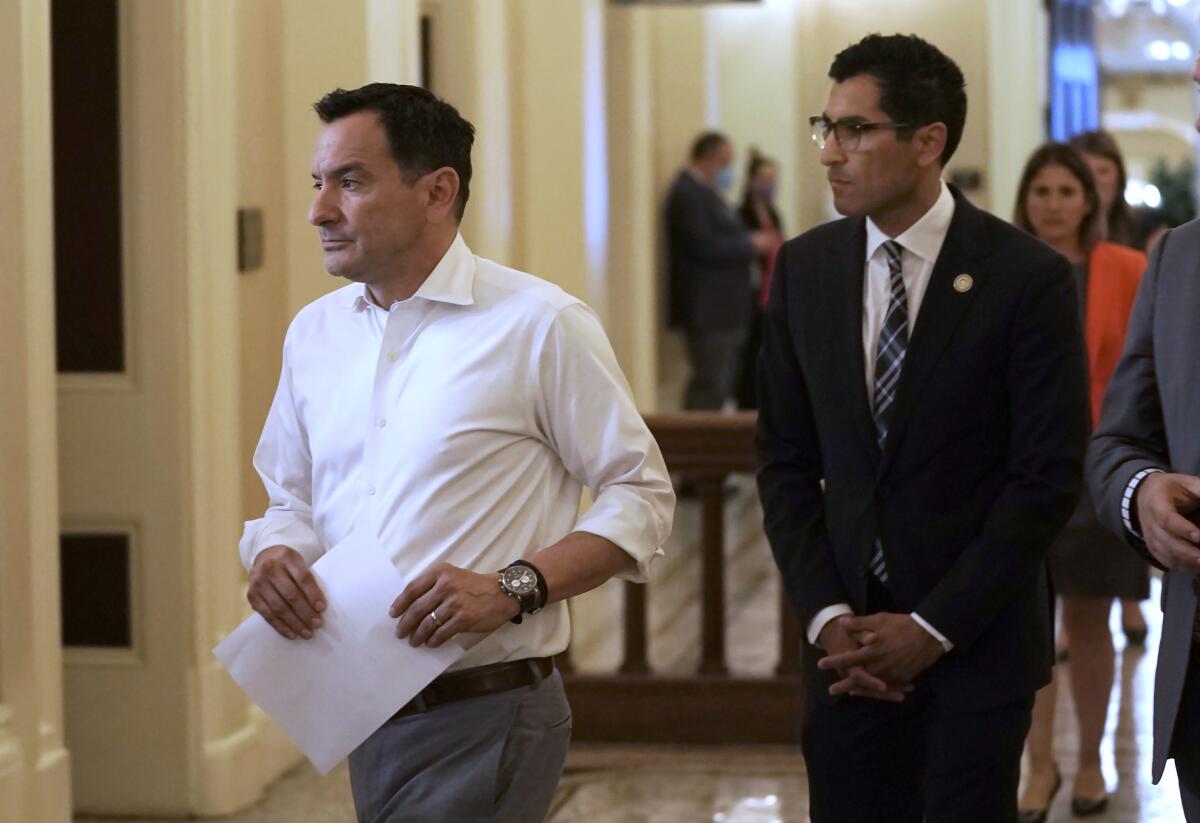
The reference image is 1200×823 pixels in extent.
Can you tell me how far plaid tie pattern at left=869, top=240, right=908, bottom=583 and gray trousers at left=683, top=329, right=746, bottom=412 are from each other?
8.41m

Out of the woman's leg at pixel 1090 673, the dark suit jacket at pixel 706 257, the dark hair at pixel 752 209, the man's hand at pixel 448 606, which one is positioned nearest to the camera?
the man's hand at pixel 448 606

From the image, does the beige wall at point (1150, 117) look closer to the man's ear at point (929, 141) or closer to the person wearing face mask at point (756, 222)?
the person wearing face mask at point (756, 222)

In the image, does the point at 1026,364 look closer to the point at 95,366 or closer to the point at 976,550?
the point at 976,550

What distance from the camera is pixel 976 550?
9.30ft

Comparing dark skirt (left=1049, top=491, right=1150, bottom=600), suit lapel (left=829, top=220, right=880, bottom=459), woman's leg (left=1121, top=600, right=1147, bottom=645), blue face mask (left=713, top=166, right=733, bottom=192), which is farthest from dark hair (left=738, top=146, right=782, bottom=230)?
suit lapel (left=829, top=220, right=880, bottom=459)

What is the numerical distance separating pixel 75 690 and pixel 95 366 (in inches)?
34.5

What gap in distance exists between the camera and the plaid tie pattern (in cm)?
290

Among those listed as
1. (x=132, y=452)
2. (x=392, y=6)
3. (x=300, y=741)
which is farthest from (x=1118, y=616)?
(x=300, y=741)

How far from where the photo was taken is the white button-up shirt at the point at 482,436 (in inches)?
95.7

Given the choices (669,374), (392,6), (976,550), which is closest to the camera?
(976,550)

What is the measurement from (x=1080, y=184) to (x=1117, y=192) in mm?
978

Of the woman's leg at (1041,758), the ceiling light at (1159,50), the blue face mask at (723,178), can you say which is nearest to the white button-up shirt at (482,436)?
the woman's leg at (1041,758)

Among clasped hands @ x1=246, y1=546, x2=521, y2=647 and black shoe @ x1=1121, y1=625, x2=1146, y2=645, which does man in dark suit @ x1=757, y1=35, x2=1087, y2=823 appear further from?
black shoe @ x1=1121, y1=625, x2=1146, y2=645

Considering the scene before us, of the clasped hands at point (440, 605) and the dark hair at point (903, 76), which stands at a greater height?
the dark hair at point (903, 76)
